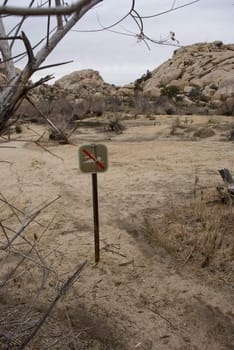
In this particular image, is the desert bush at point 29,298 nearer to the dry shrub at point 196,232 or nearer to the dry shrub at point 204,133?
the dry shrub at point 196,232

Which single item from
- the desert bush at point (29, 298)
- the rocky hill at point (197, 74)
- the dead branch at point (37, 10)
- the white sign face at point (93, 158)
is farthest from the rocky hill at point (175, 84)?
the dead branch at point (37, 10)

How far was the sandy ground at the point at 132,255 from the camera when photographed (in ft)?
9.11

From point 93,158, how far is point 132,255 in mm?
1064

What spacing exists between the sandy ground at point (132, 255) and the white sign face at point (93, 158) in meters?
0.56

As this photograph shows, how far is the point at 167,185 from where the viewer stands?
622 cm

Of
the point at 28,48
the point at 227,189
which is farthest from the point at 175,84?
the point at 28,48

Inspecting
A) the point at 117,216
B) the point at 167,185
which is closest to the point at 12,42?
the point at 117,216

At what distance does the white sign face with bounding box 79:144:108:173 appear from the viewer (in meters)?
3.63

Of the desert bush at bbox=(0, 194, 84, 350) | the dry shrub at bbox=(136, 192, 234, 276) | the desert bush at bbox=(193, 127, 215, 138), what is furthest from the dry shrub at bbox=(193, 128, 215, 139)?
the desert bush at bbox=(0, 194, 84, 350)

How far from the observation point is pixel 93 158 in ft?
12.0

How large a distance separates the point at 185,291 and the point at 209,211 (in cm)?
170

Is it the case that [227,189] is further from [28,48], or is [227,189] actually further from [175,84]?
[175,84]

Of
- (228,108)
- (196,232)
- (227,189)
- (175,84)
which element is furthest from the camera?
(175,84)

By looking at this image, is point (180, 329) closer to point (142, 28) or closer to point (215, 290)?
point (215, 290)
